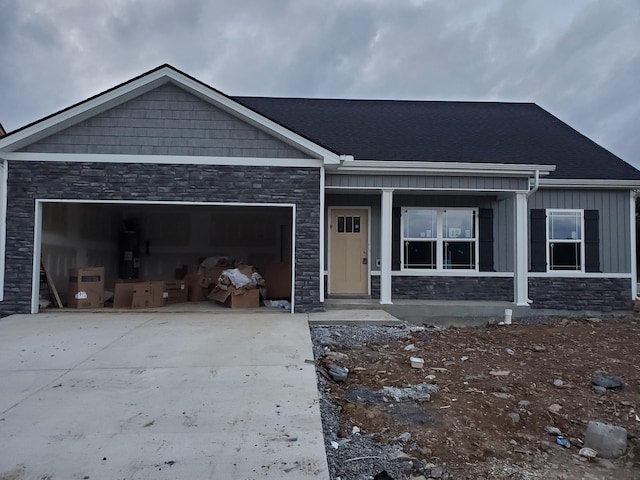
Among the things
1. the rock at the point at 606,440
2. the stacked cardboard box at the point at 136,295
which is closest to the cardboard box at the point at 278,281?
the stacked cardboard box at the point at 136,295

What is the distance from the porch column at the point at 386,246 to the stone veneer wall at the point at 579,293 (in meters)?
3.53

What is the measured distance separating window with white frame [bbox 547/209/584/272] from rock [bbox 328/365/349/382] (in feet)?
23.8

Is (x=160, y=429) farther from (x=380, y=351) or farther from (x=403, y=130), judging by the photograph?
(x=403, y=130)

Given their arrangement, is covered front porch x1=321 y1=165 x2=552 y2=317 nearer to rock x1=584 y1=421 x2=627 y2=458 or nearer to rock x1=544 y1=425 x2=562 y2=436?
rock x1=544 y1=425 x2=562 y2=436

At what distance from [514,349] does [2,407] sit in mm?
6112

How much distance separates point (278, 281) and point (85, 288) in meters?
3.81

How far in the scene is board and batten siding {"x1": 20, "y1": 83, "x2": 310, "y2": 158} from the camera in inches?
325

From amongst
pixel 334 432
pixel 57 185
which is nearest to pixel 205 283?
pixel 57 185

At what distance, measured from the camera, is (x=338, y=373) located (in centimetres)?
496

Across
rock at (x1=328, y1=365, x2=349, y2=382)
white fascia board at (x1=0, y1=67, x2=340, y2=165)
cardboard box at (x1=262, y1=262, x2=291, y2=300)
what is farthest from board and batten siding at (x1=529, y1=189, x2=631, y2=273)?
rock at (x1=328, y1=365, x2=349, y2=382)

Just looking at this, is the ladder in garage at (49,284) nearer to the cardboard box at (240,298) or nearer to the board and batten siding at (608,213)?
the cardboard box at (240,298)

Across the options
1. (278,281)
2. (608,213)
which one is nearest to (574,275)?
(608,213)

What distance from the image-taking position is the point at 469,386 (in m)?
4.81

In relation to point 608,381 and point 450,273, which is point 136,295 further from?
point 608,381
